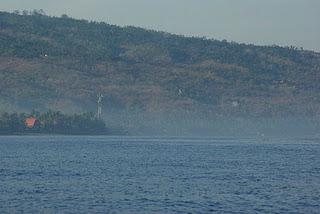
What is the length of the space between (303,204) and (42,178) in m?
29.2

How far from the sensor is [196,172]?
97.1 m

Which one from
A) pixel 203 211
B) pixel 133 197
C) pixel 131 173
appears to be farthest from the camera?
pixel 131 173

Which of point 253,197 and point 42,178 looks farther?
point 42,178

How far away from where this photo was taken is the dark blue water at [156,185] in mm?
65562

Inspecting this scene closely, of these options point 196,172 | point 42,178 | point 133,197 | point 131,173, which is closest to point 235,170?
point 196,172

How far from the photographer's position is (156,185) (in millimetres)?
80875

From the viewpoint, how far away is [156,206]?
6581 cm

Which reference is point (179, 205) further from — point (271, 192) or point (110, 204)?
point (271, 192)

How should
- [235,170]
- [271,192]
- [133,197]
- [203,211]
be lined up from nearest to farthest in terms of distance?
[203,211], [133,197], [271,192], [235,170]

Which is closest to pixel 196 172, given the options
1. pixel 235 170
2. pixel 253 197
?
pixel 235 170

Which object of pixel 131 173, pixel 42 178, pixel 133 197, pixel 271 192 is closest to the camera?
pixel 133 197

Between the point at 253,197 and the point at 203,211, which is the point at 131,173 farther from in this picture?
the point at 203,211

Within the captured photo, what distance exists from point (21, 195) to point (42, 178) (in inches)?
586

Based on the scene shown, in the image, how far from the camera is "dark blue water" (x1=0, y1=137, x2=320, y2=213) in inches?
2581
